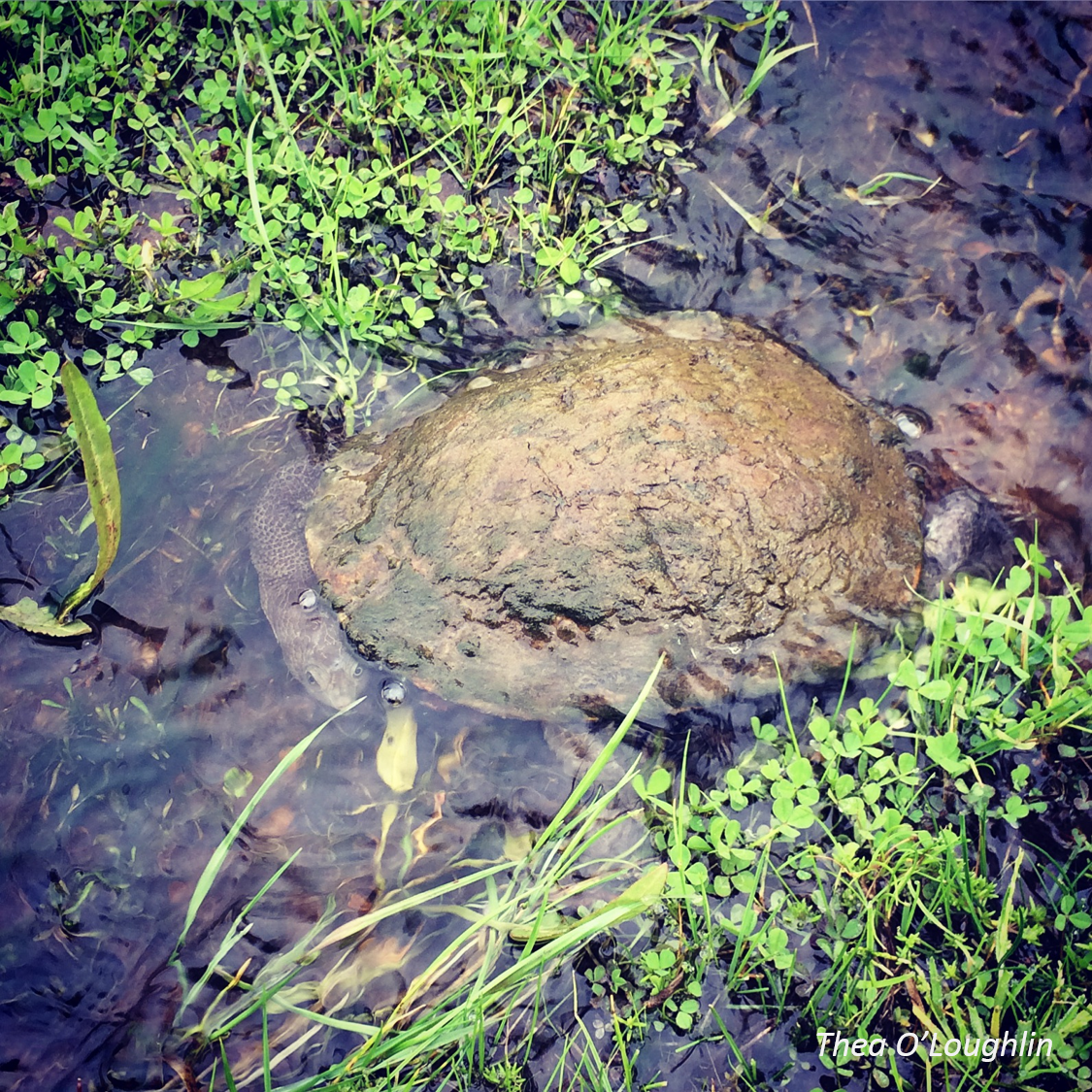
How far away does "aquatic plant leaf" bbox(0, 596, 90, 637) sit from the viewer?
8.66 feet

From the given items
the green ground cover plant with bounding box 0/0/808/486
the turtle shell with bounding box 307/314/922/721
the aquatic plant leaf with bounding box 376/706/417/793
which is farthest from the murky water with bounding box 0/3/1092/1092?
the turtle shell with bounding box 307/314/922/721

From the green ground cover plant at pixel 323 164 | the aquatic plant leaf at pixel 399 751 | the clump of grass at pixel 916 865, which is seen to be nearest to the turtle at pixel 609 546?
the aquatic plant leaf at pixel 399 751

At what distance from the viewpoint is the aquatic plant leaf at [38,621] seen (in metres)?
2.64

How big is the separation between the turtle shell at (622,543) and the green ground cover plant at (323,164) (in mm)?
671

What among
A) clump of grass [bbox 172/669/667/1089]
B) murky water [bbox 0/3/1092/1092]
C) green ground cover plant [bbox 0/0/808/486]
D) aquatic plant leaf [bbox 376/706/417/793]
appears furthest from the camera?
green ground cover plant [bbox 0/0/808/486]

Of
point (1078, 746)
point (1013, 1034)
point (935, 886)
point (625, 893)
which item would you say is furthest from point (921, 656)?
point (625, 893)

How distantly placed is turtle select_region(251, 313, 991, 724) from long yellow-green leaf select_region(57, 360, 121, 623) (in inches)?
19.0

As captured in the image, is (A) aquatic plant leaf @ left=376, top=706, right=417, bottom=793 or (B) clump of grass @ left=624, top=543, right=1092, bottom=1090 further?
(A) aquatic plant leaf @ left=376, top=706, right=417, bottom=793

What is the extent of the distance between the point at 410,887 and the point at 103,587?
1468mm

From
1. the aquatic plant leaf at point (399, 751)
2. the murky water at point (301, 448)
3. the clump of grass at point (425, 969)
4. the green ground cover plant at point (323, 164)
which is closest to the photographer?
the clump of grass at point (425, 969)

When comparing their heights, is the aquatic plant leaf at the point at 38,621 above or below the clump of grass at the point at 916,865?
above

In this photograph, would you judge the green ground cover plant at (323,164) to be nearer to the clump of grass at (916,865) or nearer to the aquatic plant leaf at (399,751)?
the aquatic plant leaf at (399,751)

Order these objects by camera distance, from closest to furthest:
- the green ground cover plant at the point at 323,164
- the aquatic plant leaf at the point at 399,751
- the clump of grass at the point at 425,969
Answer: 1. the clump of grass at the point at 425,969
2. the aquatic plant leaf at the point at 399,751
3. the green ground cover plant at the point at 323,164

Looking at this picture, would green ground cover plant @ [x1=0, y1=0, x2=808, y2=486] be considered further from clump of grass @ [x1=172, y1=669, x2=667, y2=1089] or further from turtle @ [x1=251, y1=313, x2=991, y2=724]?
clump of grass @ [x1=172, y1=669, x2=667, y2=1089]
